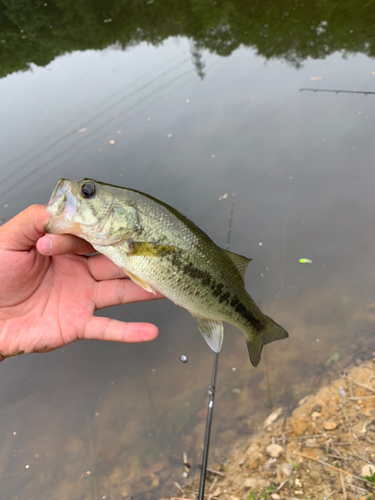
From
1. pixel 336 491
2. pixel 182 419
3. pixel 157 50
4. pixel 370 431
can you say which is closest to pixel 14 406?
pixel 182 419

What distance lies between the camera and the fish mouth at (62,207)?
194cm

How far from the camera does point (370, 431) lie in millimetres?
2713

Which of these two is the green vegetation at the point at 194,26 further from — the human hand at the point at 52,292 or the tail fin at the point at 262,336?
the human hand at the point at 52,292

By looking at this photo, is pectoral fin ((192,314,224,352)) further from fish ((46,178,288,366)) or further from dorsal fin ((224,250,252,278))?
dorsal fin ((224,250,252,278))

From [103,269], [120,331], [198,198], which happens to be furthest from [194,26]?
[120,331]

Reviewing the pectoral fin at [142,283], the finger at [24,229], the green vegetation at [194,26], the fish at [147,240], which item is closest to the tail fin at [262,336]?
the fish at [147,240]

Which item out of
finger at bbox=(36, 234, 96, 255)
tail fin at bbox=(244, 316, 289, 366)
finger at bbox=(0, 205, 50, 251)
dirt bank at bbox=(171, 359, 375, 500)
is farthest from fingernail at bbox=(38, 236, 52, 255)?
dirt bank at bbox=(171, 359, 375, 500)

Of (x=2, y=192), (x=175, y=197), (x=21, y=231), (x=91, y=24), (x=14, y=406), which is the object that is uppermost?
(x=91, y=24)

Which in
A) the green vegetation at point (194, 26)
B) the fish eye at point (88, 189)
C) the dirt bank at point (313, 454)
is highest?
the green vegetation at point (194, 26)

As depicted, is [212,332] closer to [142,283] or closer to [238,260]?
[238,260]

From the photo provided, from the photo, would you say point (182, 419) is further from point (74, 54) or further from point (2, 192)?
point (74, 54)

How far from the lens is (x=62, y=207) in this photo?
195cm

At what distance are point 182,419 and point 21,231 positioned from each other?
2503mm

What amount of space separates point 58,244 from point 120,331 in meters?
0.79
